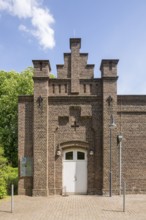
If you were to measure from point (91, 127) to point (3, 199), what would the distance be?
6485 millimetres

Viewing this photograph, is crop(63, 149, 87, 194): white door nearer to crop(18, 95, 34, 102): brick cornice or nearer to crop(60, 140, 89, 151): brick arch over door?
crop(60, 140, 89, 151): brick arch over door

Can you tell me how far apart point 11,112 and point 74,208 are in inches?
863

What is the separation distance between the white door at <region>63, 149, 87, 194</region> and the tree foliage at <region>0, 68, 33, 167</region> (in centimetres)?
1597

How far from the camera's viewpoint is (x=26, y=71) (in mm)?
35656

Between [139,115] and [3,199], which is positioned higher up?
[139,115]

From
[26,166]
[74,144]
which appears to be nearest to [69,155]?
[74,144]

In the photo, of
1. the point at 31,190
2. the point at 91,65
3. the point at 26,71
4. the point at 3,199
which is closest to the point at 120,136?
the point at 91,65

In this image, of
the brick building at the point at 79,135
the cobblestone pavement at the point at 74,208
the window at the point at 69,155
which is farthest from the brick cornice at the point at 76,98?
the cobblestone pavement at the point at 74,208

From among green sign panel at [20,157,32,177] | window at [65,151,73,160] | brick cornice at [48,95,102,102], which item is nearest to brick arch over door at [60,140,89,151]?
window at [65,151,73,160]

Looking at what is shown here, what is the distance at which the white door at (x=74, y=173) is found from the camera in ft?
59.8

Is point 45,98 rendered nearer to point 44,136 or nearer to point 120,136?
point 44,136

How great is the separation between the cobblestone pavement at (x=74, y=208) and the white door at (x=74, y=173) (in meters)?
1.33

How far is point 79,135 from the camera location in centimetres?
1838

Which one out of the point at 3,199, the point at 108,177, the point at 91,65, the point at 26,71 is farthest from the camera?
the point at 26,71
